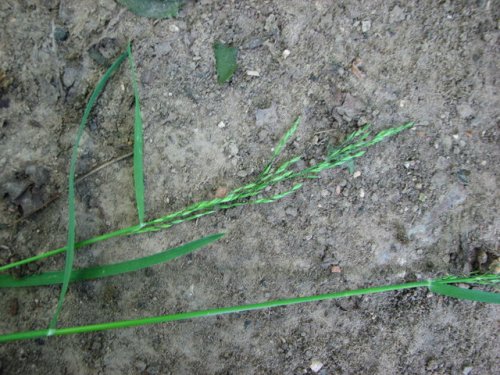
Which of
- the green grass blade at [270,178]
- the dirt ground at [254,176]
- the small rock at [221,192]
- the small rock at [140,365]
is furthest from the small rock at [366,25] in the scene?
the small rock at [140,365]

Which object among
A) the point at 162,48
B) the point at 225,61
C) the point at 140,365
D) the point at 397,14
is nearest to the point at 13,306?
the point at 140,365

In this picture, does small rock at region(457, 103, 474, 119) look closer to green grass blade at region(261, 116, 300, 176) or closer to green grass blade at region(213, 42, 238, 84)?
A: green grass blade at region(261, 116, 300, 176)

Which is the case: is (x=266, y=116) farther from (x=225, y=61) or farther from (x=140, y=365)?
(x=140, y=365)

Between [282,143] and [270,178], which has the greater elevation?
[282,143]

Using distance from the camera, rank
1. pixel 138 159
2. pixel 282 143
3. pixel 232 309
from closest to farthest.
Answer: pixel 232 309 → pixel 138 159 → pixel 282 143

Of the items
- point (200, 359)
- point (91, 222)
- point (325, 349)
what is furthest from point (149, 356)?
point (325, 349)

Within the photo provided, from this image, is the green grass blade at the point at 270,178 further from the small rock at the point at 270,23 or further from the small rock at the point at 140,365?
the small rock at the point at 140,365

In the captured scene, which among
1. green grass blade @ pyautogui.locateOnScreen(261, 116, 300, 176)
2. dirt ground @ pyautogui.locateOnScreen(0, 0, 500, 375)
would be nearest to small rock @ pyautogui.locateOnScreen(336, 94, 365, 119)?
dirt ground @ pyautogui.locateOnScreen(0, 0, 500, 375)
